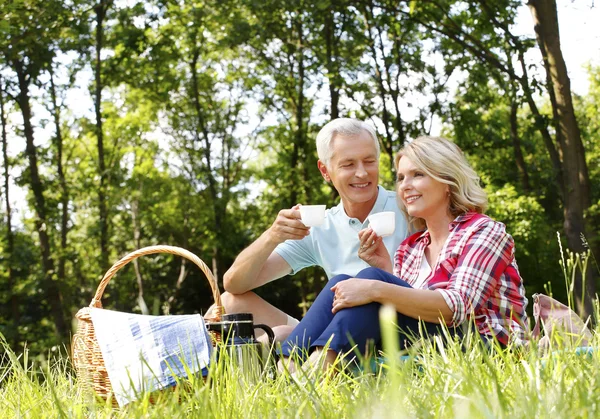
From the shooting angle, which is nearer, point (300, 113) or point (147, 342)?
point (147, 342)

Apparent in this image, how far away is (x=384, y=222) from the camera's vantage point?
11.0 ft

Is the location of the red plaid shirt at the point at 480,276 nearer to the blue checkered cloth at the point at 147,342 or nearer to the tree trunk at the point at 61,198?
the blue checkered cloth at the point at 147,342

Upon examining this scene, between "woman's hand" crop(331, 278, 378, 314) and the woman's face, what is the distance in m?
0.67

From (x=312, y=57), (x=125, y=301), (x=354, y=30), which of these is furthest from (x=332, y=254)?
(x=125, y=301)

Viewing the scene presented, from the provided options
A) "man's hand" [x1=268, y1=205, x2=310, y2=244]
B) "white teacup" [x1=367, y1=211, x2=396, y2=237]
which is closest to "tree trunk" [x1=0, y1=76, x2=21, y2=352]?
"man's hand" [x1=268, y1=205, x2=310, y2=244]

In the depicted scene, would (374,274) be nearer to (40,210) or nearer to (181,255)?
(181,255)

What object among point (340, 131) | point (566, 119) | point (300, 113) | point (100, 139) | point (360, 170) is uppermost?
point (300, 113)

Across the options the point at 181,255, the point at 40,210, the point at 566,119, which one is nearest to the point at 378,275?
the point at 181,255

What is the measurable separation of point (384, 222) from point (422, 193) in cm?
22

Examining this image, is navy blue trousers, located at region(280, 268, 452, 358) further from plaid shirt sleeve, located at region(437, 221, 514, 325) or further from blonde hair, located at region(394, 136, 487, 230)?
blonde hair, located at region(394, 136, 487, 230)

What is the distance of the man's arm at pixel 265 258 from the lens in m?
3.69

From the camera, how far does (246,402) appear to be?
73.7 inches

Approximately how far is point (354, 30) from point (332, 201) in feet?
10.9

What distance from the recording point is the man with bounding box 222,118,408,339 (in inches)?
158
